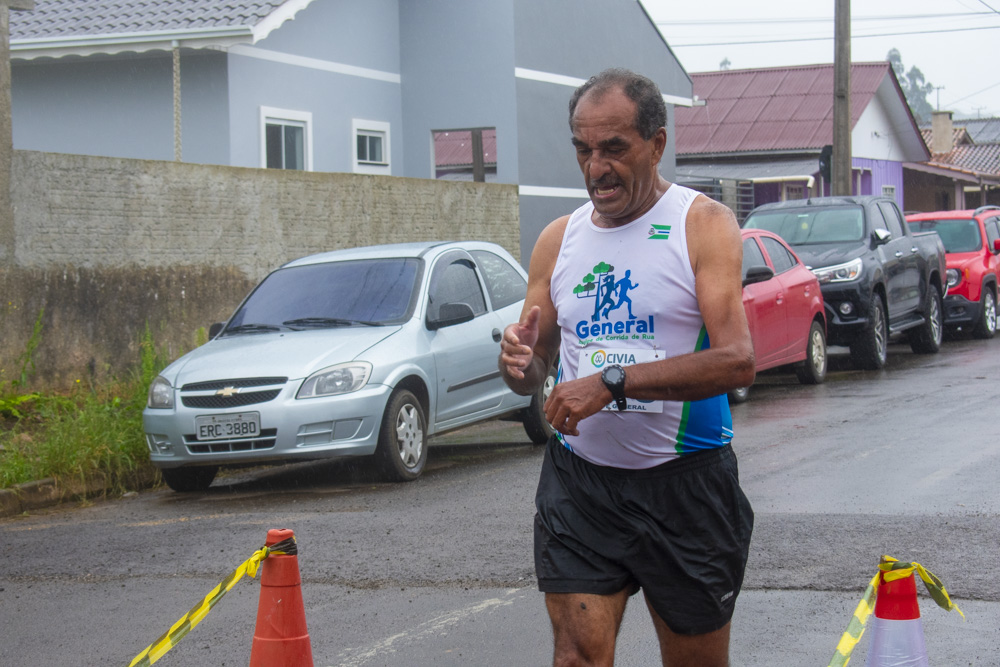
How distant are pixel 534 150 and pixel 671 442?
18.9 metres

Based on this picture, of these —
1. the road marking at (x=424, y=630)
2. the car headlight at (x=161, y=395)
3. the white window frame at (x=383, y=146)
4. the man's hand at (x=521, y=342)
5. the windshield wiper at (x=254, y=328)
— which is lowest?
the road marking at (x=424, y=630)

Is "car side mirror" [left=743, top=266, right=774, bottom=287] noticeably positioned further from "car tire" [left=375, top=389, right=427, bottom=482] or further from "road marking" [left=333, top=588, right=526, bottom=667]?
"road marking" [left=333, top=588, right=526, bottom=667]

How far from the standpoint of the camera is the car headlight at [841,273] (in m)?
14.6

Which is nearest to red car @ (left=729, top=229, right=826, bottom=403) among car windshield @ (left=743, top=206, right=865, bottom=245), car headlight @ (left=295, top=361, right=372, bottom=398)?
car windshield @ (left=743, top=206, right=865, bottom=245)

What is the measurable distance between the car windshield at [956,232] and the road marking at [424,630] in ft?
51.5

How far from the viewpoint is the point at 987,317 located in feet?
62.8

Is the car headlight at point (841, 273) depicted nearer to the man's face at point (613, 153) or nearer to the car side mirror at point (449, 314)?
the car side mirror at point (449, 314)

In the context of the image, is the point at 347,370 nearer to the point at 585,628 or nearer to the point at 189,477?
the point at 189,477

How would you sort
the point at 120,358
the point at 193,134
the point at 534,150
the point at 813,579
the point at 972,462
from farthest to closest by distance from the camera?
the point at 534,150, the point at 193,134, the point at 120,358, the point at 972,462, the point at 813,579

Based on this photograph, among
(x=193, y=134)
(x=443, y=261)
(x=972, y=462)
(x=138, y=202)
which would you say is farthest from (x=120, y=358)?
(x=972, y=462)

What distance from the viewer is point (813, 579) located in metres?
5.73

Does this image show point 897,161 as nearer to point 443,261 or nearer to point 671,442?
point 443,261

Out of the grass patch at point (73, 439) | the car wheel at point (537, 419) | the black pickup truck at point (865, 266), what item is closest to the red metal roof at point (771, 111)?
the black pickup truck at point (865, 266)

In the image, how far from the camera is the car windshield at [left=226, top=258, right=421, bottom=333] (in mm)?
9516
